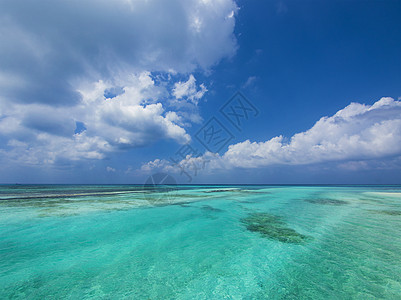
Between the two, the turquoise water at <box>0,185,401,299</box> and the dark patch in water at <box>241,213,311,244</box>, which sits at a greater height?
the turquoise water at <box>0,185,401,299</box>

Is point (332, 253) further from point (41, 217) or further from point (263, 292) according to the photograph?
point (41, 217)

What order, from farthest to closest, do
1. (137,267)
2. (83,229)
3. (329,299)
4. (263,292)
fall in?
1. (83,229)
2. (137,267)
3. (263,292)
4. (329,299)

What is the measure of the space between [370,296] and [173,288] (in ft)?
19.2

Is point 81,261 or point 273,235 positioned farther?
point 273,235

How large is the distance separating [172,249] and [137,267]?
2.13 metres

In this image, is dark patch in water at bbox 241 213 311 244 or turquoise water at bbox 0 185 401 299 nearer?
turquoise water at bbox 0 185 401 299

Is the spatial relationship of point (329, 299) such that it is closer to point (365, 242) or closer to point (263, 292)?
point (263, 292)

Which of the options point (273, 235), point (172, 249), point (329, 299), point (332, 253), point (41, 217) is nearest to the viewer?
point (329, 299)

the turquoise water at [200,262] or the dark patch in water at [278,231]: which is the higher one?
the turquoise water at [200,262]

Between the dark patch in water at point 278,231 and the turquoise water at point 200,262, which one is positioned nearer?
the turquoise water at point 200,262

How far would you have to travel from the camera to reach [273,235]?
32.8 feet

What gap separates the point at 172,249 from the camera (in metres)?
8.26

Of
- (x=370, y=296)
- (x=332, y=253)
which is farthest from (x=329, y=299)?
(x=332, y=253)

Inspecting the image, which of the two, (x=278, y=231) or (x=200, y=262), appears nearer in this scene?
(x=200, y=262)
